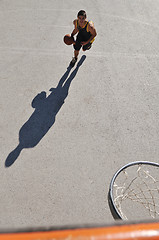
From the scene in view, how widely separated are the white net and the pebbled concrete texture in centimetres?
28

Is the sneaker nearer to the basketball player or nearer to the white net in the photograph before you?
the basketball player

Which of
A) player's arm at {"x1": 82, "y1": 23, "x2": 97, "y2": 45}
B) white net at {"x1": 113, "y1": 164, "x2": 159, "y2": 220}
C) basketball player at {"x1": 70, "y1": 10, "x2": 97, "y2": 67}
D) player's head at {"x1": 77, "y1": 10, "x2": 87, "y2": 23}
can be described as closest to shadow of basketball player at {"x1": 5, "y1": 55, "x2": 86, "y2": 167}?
basketball player at {"x1": 70, "y1": 10, "x2": 97, "y2": 67}

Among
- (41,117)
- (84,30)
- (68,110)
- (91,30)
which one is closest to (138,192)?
(68,110)

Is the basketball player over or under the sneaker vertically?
over

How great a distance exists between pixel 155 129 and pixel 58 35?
4149 mm

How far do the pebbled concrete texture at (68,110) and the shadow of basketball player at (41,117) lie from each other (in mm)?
22

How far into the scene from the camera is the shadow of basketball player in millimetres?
4807

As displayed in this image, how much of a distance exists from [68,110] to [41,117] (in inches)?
26.5

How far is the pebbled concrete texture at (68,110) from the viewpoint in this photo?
4.21 meters

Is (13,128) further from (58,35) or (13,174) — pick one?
(58,35)

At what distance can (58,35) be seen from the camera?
697 cm

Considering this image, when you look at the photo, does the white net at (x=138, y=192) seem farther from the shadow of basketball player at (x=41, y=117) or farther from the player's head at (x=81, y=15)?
the player's head at (x=81, y=15)

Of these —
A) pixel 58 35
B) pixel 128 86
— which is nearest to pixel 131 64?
pixel 128 86

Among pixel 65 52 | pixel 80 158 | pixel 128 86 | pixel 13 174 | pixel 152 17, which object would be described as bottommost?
pixel 13 174
